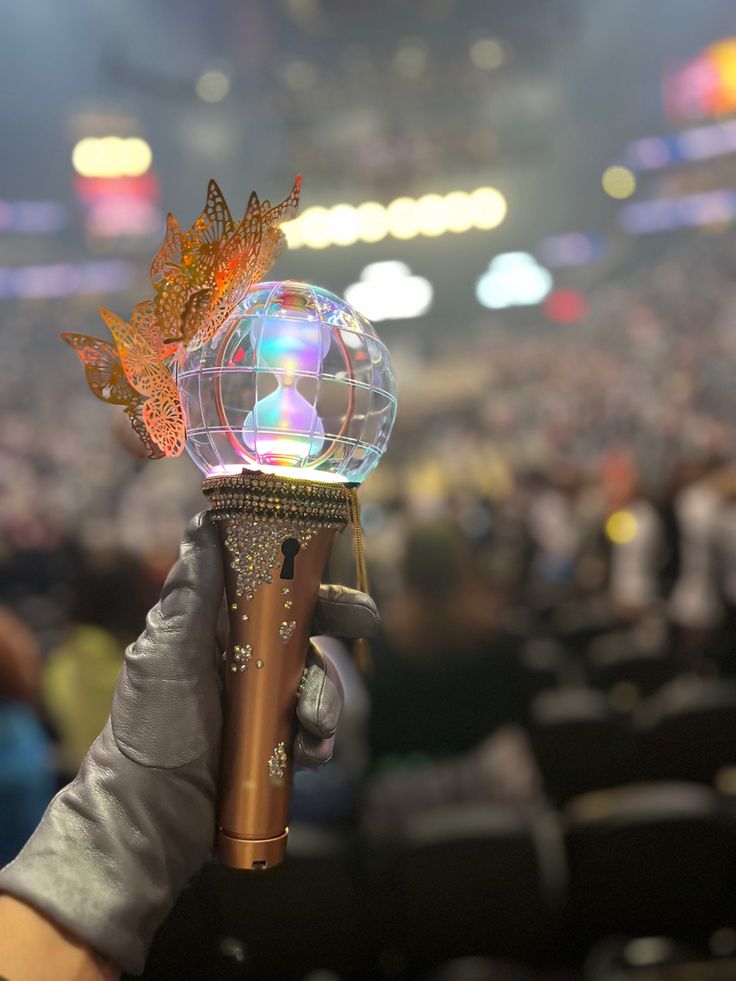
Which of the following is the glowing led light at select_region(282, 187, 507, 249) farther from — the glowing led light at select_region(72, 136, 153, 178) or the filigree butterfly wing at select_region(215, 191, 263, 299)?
the filigree butterfly wing at select_region(215, 191, 263, 299)

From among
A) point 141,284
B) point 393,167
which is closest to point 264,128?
point 393,167

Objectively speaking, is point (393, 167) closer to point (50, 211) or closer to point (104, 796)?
point (50, 211)

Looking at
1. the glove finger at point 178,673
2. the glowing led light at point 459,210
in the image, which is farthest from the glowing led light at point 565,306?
the glove finger at point 178,673

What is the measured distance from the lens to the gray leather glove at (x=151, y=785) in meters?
0.74

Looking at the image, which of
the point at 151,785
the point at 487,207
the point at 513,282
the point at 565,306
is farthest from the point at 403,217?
the point at 151,785

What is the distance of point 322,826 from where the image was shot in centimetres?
208

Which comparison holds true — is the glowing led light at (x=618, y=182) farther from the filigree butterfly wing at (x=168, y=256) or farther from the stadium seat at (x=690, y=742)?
the filigree butterfly wing at (x=168, y=256)

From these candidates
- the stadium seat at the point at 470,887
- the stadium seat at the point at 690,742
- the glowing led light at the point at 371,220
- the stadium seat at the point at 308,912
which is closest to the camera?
the stadium seat at the point at 308,912

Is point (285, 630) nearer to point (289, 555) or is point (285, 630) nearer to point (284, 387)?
point (289, 555)

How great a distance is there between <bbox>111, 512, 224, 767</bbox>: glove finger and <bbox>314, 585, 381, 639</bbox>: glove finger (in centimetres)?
12

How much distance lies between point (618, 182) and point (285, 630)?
11693 millimetres

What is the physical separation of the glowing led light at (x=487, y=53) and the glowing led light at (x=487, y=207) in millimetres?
1579

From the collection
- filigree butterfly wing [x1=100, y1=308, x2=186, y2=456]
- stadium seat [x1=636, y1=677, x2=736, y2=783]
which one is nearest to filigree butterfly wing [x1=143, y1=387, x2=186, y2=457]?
filigree butterfly wing [x1=100, y1=308, x2=186, y2=456]

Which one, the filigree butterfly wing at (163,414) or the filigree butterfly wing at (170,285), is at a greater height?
the filigree butterfly wing at (170,285)
